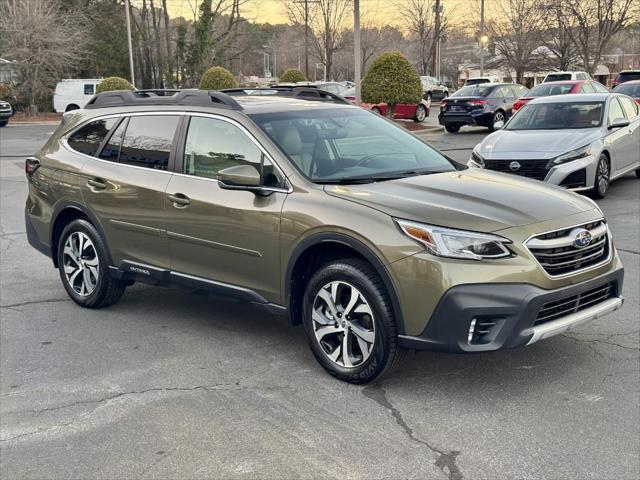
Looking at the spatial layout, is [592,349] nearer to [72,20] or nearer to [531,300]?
[531,300]

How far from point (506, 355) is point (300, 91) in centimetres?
270

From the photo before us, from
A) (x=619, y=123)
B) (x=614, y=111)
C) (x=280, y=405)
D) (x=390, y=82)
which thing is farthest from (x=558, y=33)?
(x=280, y=405)

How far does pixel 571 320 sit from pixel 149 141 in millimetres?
3283

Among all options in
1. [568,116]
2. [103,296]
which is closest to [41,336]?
[103,296]

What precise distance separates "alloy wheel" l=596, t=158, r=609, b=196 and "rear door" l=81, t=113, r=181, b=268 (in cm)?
739

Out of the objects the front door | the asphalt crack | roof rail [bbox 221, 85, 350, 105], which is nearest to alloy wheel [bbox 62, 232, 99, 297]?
the front door

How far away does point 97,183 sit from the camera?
581 cm

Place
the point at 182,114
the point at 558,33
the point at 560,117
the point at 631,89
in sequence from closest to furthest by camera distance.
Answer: the point at 182,114 < the point at 560,117 < the point at 631,89 < the point at 558,33

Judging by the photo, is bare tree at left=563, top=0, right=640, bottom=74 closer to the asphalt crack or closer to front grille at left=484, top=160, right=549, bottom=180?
front grille at left=484, top=160, right=549, bottom=180

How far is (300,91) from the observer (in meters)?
6.07

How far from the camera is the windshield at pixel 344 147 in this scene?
4.79 meters

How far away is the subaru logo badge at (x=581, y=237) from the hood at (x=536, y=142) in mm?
6153

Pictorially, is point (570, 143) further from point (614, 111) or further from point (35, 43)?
point (35, 43)

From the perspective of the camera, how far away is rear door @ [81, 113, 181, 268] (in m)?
5.38
